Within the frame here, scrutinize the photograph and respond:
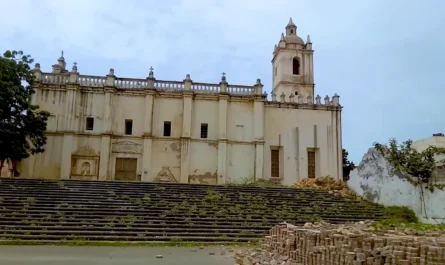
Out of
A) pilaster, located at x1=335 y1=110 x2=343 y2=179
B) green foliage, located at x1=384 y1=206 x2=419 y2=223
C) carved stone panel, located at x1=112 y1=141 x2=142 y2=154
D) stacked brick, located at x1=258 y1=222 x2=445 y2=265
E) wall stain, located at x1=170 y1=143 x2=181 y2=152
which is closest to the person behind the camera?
stacked brick, located at x1=258 y1=222 x2=445 y2=265

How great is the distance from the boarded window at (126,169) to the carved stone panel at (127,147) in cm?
55

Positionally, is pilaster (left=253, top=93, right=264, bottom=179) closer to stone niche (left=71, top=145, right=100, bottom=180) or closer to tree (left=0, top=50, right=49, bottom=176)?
stone niche (left=71, top=145, right=100, bottom=180)

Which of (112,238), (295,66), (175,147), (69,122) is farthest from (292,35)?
(112,238)

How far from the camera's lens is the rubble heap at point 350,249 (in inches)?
238

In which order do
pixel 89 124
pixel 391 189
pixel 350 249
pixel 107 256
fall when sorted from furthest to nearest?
pixel 89 124 → pixel 391 189 → pixel 107 256 → pixel 350 249

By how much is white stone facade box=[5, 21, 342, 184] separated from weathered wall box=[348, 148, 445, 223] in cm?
699

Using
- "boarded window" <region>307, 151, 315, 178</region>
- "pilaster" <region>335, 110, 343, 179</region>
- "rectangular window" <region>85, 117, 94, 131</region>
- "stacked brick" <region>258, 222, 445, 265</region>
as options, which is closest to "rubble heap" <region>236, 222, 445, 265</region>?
"stacked brick" <region>258, 222, 445, 265</region>

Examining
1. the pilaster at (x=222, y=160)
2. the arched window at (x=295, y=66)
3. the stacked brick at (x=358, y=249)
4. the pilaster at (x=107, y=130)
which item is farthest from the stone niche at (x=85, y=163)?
the stacked brick at (x=358, y=249)

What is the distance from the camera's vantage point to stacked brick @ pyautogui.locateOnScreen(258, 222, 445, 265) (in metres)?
6.01

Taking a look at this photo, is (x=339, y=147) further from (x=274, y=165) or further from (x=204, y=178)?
(x=204, y=178)

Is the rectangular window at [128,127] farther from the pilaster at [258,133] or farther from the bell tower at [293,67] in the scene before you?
the bell tower at [293,67]

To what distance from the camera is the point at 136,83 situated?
28.3 meters

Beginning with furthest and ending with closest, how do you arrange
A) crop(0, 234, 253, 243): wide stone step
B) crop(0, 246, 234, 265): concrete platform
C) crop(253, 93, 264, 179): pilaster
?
crop(253, 93, 264, 179): pilaster < crop(0, 234, 253, 243): wide stone step < crop(0, 246, 234, 265): concrete platform

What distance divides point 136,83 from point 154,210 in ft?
48.1
